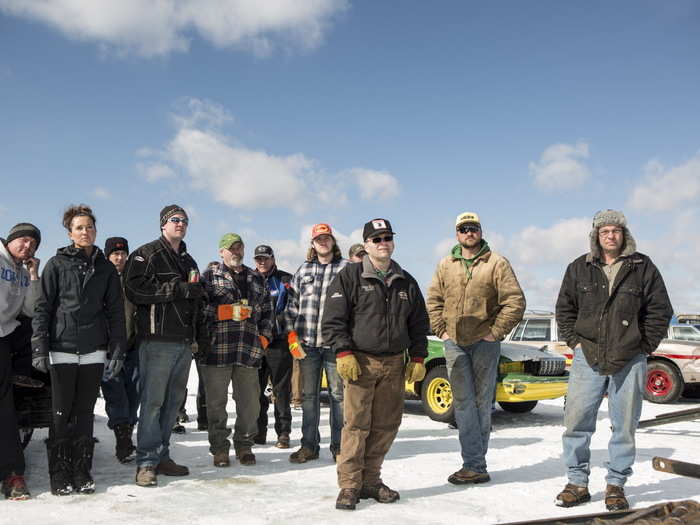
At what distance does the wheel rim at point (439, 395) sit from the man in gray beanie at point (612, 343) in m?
3.94

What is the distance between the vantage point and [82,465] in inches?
185

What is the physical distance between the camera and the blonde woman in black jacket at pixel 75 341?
4.56 meters

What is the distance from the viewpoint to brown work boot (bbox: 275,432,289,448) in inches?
262

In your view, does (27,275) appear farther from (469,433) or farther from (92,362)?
(469,433)

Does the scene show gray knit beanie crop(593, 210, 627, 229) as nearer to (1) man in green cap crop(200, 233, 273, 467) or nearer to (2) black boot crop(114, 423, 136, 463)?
(1) man in green cap crop(200, 233, 273, 467)

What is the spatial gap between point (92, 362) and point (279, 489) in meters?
1.78

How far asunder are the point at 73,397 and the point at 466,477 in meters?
3.23

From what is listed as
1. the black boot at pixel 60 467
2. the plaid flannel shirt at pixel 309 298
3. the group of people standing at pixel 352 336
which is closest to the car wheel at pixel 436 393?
the plaid flannel shirt at pixel 309 298

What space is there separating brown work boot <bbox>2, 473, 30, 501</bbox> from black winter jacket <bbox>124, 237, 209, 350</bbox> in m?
1.35

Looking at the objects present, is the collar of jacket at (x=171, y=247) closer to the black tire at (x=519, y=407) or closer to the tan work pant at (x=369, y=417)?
the tan work pant at (x=369, y=417)

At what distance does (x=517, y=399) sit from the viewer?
8297 millimetres

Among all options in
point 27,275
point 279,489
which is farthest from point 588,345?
point 27,275

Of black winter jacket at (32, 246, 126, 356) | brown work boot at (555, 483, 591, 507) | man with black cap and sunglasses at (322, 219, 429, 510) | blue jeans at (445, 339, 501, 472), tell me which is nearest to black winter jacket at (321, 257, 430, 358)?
man with black cap and sunglasses at (322, 219, 429, 510)

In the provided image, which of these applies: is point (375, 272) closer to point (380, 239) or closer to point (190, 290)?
point (380, 239)
